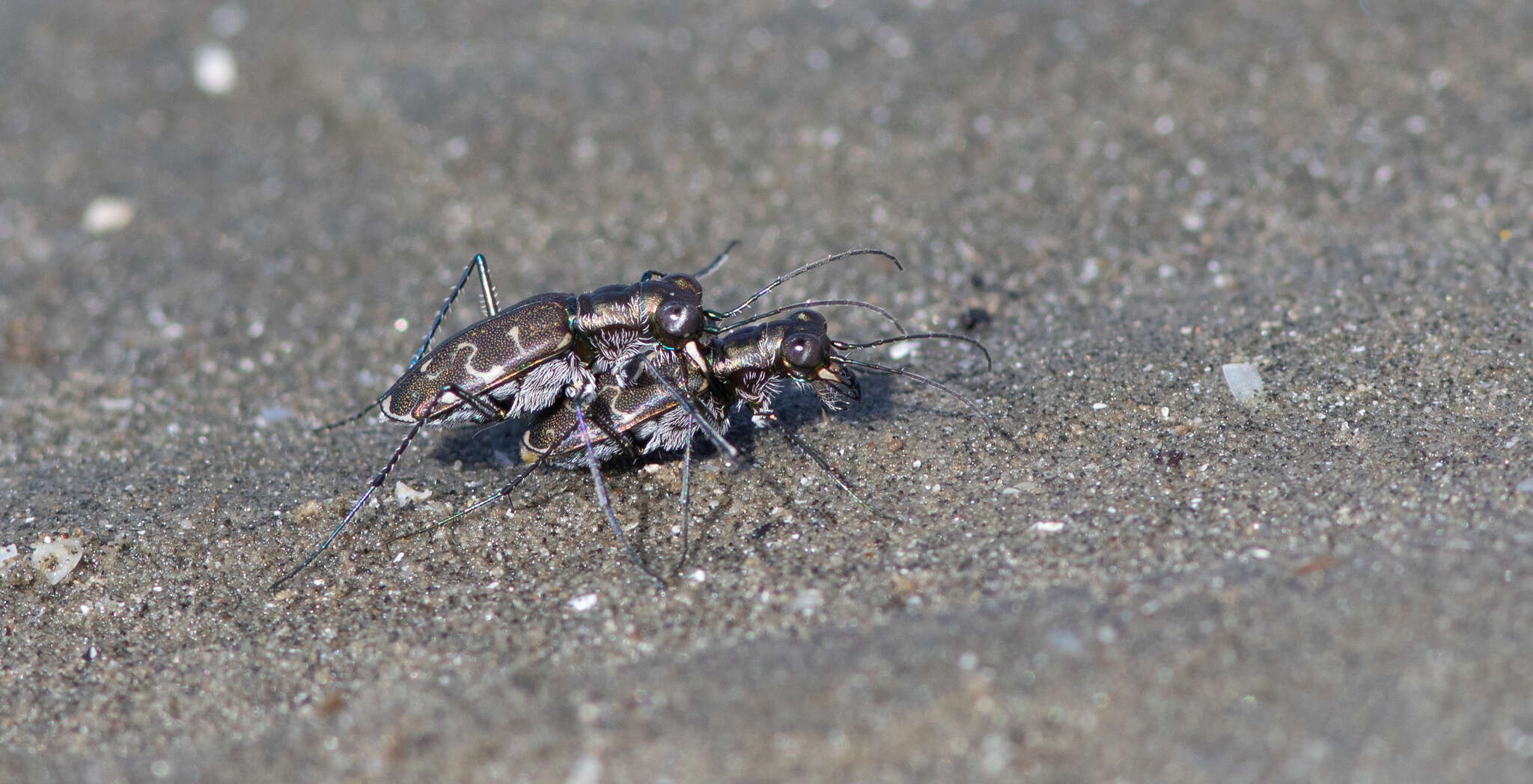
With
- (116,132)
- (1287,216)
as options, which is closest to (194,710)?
(1287,216)

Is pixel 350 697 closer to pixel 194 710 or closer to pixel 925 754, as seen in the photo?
pixel 194 710

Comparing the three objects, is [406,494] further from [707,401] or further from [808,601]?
[808,601]

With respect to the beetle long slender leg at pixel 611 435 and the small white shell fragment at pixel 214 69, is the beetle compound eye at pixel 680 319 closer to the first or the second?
the beetle long slender leg at pixel 611 435

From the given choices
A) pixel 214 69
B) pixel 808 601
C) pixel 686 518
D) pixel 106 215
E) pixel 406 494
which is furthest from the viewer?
pixel 214 69

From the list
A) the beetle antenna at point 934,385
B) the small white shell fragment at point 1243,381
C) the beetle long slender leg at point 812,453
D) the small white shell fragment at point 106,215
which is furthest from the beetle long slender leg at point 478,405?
the small white shell fragment at point 106,215

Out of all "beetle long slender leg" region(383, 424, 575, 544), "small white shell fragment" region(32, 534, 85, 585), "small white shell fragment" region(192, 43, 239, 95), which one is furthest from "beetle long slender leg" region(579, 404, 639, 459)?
"small white shell fragment" region(192, 43, 239, 95)

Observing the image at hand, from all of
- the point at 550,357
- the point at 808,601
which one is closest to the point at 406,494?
the point at 550,357

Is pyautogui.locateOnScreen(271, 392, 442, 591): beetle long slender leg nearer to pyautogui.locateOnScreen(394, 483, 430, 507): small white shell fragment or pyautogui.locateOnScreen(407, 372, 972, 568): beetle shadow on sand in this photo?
A: pyautogui.locateOnScreen(394, 483, 430, 507): small white shell fragment
